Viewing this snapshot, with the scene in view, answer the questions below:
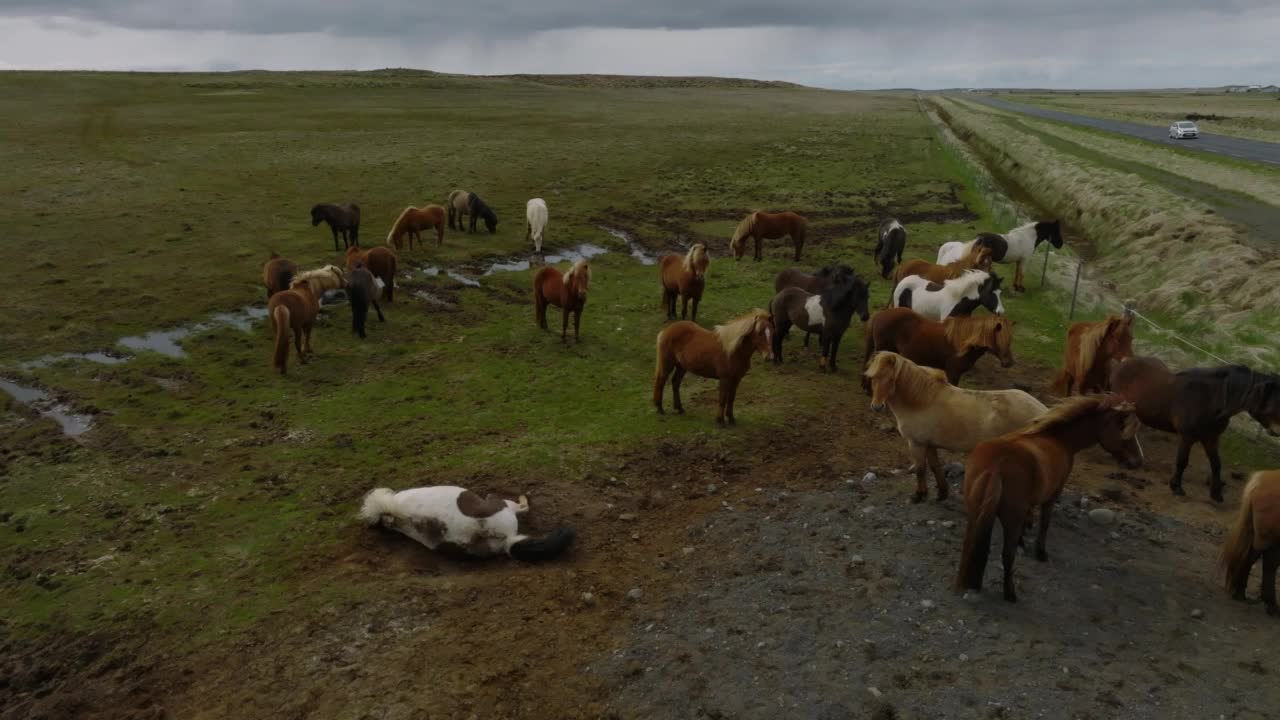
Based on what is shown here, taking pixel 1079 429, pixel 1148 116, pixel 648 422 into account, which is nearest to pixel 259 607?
pixel 648 422

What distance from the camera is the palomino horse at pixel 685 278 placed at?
592 inches

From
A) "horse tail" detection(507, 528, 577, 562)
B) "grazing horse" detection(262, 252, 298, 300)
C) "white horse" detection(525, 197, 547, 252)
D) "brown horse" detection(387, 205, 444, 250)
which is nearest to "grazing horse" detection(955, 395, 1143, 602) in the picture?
"horse tail" detection(507, 528, 577, 562)

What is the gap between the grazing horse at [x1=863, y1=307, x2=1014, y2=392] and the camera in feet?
35.5

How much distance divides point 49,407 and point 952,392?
13.0 meters

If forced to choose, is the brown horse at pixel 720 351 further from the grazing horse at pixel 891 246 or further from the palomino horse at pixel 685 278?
the grazing horse at pixel 891 246

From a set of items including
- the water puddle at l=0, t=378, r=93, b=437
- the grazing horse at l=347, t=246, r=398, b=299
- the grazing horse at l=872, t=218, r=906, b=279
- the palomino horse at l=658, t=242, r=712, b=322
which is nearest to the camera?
the water puddle at l=0, t=378, r=93, b=437

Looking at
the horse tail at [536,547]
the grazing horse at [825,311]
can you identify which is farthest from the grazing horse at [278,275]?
the horse tail at [536,547]

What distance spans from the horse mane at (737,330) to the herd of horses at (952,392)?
0.03m

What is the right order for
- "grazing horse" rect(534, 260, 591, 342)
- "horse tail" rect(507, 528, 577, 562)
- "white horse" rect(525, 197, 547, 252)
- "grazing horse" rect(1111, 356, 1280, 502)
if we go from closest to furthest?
"horse tail" rect(507, 528, 577, 562), "grazing horse" rect(1111, 356, 1280, 502), "grazing horse" rect(534, 260, 591, 342), "white horse" rect(525, 197, 547, 252)

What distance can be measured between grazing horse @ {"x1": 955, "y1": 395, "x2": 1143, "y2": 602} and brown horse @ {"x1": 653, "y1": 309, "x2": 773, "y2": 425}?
13.2 ft

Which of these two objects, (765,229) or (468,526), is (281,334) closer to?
(468,526)

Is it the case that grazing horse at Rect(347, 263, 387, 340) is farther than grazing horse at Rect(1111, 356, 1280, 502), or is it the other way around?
grazing horse at Rect(347, 263, 387, 340)

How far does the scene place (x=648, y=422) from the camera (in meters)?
11.1

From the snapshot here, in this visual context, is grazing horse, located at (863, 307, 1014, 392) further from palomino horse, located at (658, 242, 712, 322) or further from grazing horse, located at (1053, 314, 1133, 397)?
palomino horse, located at (658, 242, 712, 322)
